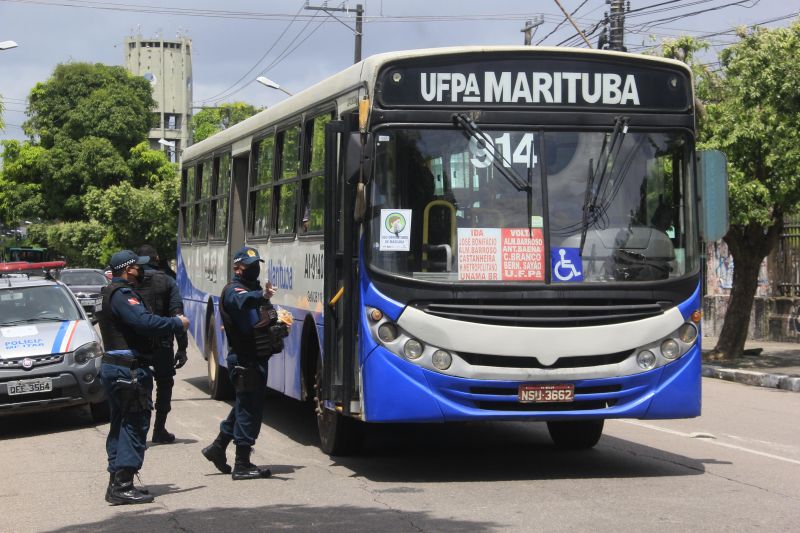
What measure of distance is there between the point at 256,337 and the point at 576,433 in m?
3.27

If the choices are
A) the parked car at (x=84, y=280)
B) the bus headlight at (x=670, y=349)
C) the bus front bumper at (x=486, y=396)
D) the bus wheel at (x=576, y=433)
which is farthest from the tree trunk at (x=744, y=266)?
the parked car at (x=84, y=280)

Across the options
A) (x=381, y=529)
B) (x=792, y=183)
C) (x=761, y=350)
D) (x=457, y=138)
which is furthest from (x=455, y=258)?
(x=761, y=350)

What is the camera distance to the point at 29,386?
40.9ft

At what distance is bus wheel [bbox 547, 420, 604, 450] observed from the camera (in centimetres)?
1077

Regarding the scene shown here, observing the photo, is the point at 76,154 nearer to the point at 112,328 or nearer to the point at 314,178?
the point at 314,178

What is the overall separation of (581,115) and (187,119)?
4665 inches

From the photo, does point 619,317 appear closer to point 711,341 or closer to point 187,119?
point 711,341

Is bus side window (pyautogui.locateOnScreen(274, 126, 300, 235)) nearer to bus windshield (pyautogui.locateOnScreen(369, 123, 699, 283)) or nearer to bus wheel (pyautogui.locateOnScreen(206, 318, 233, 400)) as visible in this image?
bus windshield (pyautogui.locateOnScreen(369, 123, 699, 283))

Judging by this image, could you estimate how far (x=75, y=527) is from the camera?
306 inches

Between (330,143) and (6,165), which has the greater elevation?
(6,165)

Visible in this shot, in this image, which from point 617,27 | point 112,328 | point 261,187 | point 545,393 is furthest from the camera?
point 617,27

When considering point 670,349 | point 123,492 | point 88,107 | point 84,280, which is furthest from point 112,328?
point 88,107

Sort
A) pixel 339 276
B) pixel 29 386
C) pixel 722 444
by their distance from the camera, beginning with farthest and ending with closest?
pixel 29 386
pixel 722 444
pixel 339 276

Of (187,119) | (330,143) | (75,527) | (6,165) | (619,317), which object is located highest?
(187,119)
